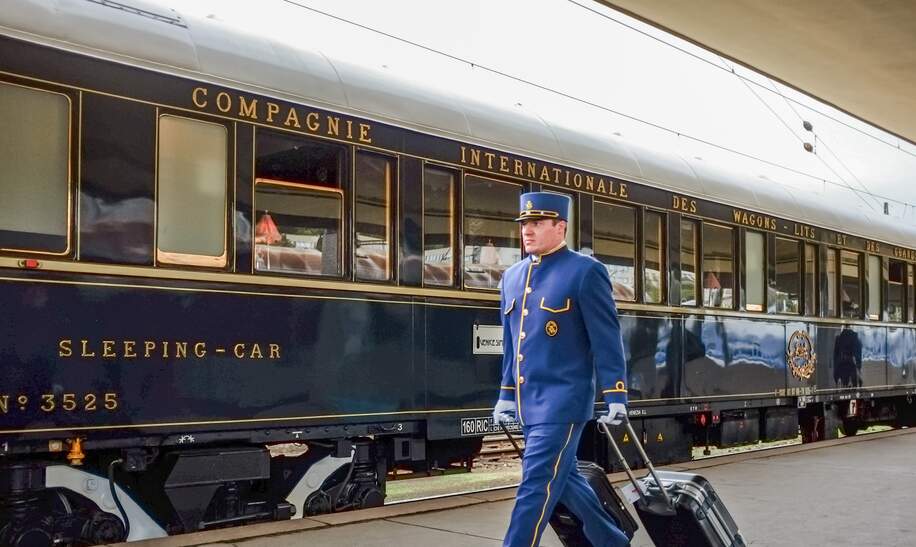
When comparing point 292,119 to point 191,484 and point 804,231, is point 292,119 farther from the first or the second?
point 804,231

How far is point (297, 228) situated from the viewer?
24.6ft

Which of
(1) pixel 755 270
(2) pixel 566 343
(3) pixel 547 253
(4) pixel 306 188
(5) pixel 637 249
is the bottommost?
(2) pixel 566 343

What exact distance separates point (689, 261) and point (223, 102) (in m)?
6.45

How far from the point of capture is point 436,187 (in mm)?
8625

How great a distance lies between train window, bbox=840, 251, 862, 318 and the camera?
15.1m

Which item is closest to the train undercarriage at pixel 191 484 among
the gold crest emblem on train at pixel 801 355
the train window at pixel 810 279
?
the gold crest emblem on train at pixel 801 355

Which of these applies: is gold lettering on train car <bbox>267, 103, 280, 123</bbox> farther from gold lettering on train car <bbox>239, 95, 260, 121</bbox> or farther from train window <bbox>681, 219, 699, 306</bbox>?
train window <bbox>681, 219, 699, 306</bbox>

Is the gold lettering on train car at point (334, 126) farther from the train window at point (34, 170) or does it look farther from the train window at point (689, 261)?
the train window at point (689, 261)

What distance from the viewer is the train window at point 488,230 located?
8922mm

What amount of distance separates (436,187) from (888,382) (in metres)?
10.9

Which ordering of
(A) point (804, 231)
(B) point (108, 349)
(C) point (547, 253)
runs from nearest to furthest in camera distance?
1. (C) point (547, 253)
2. (B) point (108, 349)
3. (A) point (804, 231)

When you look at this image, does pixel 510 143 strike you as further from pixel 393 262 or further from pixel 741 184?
pixel 741 184

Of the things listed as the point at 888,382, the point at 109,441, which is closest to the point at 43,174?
the point at 109,441

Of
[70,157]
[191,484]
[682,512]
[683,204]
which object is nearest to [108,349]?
[191,484]
